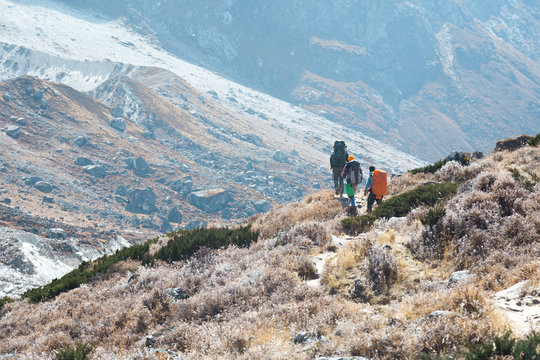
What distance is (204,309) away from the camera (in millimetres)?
7316

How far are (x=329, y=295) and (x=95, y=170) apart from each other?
403 feet

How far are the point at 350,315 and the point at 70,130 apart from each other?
142 metres

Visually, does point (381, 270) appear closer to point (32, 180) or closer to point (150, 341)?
point (150, 341)

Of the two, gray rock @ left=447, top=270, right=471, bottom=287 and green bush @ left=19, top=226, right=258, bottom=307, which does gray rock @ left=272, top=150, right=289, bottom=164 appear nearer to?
green bush @ left=19, top=226, right=258, bottom=307

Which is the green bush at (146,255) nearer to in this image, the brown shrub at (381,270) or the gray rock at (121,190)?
the brown shrub at (381,270)

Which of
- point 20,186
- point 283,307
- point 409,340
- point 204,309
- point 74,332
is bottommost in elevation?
point 20,186

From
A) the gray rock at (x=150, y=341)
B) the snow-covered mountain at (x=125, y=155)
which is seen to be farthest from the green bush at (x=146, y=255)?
the snow-covered mountain at (x=125, y=155)

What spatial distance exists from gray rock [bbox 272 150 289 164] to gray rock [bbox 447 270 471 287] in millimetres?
167816

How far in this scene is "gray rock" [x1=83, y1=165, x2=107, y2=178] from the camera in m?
115

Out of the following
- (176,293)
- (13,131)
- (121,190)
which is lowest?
(121,190)

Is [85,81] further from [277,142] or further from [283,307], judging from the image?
[283,307]

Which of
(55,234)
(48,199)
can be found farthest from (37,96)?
(55,234)

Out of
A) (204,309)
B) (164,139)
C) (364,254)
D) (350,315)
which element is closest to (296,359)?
(350,315)

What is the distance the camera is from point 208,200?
124 m
